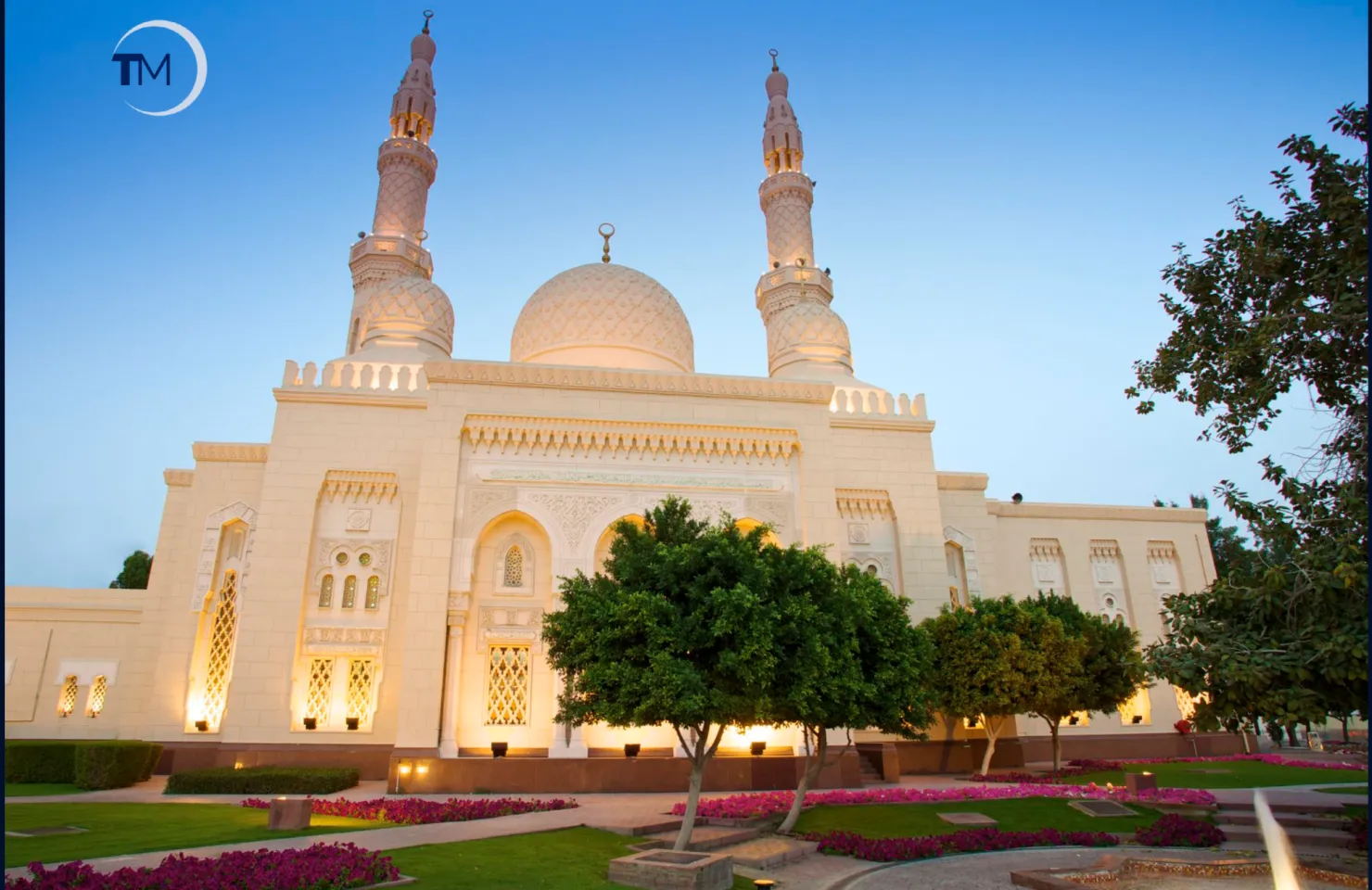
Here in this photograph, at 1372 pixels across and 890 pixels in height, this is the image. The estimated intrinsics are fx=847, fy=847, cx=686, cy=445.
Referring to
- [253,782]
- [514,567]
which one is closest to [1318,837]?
[514,567]

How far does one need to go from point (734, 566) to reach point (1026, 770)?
43.2 ft

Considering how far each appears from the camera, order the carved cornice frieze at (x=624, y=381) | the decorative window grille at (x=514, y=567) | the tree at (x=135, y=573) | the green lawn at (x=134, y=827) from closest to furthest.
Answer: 1. the green lawn at (x=134, y=827)
2. the decorative window grille at (x=514, y=567)
3. the carved cornice frieze at (x=624, y=381)
4. the tree at (x=135, y=573)

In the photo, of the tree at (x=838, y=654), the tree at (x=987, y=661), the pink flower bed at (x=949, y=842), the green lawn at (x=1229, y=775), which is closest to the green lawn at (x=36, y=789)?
the tree at (x=838, y=654)

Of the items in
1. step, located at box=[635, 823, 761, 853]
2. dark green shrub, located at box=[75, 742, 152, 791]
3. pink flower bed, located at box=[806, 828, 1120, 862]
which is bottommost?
pink flower bed, located at box=[806, 828, 1120, 862]

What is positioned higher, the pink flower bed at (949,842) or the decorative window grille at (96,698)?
the decorative window grille at (96,698)

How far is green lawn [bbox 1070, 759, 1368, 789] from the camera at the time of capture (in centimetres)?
1586

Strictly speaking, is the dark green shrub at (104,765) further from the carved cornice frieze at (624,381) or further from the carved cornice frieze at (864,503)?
the carved cornice frieze at (864,503)

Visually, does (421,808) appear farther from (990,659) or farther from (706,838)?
(990,659)

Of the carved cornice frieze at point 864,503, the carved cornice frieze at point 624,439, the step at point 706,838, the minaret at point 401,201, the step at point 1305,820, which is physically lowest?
the step at point 706,838

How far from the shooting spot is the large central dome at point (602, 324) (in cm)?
2306

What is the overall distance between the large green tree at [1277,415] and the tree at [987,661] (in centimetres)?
813

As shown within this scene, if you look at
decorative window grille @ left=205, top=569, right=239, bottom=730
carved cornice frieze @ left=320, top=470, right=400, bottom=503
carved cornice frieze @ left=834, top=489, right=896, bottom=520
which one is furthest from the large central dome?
decorative window grille @ left=205, top=569, right=239, bottom=730

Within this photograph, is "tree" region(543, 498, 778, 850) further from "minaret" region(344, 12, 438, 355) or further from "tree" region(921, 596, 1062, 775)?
"minaret" region(344, 12, 438, 355)

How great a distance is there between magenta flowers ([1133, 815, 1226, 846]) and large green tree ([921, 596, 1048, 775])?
5.45 m
